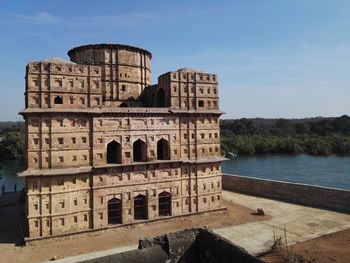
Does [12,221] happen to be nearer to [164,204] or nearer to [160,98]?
[164,204]

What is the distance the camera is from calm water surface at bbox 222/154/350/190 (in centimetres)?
3562

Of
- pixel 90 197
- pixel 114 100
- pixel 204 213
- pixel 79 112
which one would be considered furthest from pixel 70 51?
pixel 204 213

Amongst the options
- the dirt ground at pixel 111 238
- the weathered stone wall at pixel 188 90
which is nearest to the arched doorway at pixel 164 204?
the dirt ground at pixel 111 238

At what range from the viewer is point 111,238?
1569cm

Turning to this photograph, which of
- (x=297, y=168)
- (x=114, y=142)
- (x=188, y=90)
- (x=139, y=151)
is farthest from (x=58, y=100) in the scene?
(x=297, y=168)

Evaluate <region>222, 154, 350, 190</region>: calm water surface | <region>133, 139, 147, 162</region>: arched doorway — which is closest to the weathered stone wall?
<region>133, 139, 147, 162</region>: arched doorway

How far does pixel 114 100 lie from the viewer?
19.5m

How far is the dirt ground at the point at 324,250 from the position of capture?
12969mm

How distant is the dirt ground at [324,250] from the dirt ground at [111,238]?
3.84 meters

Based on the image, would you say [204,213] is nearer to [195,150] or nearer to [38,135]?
[195,150]

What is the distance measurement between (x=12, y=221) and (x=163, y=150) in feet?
29.3

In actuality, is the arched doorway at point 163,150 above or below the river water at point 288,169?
above

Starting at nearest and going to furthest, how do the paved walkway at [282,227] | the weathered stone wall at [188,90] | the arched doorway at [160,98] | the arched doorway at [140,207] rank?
the paved walkway at [282,227]
the arched doorway at [140,207]
the weathered stone wall at [188,90]
the arched doorway at [160,98]

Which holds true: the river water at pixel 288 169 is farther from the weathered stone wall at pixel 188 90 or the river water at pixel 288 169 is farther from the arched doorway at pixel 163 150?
the arched doorway at pixel 163 150
